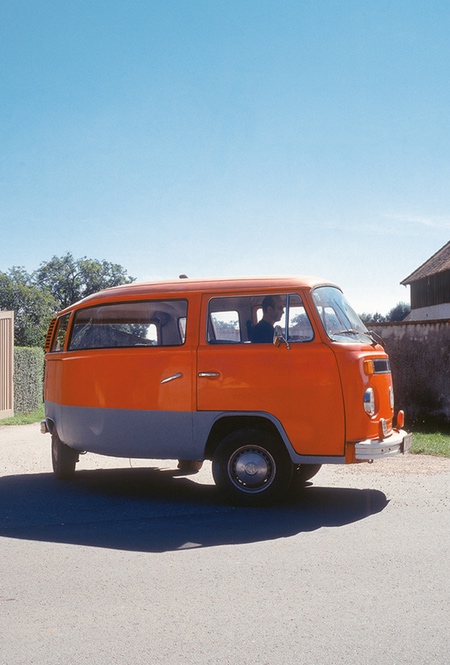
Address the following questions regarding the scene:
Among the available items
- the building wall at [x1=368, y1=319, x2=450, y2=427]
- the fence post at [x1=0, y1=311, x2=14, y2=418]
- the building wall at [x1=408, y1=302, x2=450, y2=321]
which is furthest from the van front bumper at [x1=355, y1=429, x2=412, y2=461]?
the building wall at [x1=408, y1=302, x2=450, y2=321]

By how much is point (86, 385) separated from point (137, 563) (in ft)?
11.2

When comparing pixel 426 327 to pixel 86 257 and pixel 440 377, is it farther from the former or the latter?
pixel 86 257

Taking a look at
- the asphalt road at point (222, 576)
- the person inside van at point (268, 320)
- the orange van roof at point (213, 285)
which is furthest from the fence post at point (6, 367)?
the person inside van at point (268, 320)

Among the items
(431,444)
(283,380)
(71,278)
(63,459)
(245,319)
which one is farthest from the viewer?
(71,278)

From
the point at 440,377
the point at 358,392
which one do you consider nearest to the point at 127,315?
the point at 358,392

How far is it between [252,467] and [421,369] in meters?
9.36

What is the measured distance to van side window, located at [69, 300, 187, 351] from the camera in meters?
8.12

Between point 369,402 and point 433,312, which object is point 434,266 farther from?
point 369,402

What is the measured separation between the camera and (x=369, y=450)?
7.22 meters

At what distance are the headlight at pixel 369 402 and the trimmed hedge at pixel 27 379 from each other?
15.3m

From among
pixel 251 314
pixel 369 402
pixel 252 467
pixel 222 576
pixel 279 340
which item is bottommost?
pixel 222 576

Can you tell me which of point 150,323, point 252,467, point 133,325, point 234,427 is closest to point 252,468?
point 252,467

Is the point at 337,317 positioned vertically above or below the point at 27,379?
above

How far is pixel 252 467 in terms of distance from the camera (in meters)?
7.67
